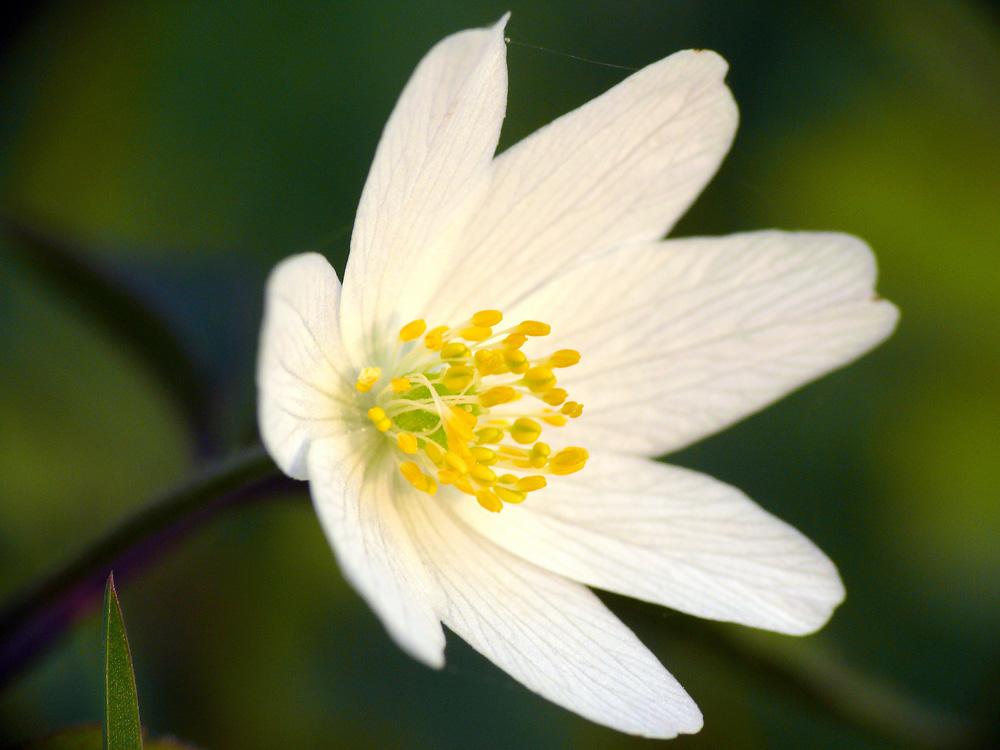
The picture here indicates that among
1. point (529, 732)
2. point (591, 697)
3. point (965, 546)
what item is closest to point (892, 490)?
point (965, 546)

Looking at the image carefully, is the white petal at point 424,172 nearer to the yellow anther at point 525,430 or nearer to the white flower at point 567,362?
the white flower at point 567,362

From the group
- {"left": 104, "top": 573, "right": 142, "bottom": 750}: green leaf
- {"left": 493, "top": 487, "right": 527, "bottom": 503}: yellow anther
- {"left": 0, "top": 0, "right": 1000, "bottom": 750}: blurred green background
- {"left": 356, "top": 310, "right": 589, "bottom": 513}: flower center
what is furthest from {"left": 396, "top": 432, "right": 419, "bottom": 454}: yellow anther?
{"left": 0, "top": 0, "right": 1000, "bottom": 750}: blurred green background

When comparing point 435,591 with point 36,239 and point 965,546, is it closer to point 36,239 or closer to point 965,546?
point 36,239

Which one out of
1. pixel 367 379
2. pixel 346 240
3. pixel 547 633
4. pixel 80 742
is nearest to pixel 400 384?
pixel 367 379

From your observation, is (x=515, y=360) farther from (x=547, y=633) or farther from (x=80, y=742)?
(x=80, y=742)

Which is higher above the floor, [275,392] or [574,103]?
[574,103]
